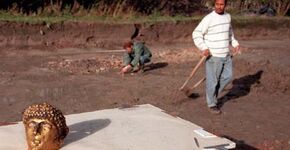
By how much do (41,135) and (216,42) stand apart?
3704 millimetres

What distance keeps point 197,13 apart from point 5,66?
9697mm

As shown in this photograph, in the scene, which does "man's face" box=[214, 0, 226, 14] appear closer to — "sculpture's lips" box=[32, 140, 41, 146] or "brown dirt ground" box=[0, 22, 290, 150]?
"brown dirt ground" box=[0, 22, 290, 150]

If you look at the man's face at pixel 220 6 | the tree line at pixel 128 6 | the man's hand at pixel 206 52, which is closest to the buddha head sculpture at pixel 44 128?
the man's hand at pixel 206 52

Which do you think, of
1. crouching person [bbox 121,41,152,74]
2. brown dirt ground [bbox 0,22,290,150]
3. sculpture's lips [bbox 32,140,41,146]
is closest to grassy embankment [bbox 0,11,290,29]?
brown dirt ground [bbox 0,22,290,150]

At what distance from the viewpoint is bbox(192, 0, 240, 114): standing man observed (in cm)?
643

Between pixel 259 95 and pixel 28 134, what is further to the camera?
pixel 259 95

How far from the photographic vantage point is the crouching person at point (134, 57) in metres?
9.11

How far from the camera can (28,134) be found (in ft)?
10.3

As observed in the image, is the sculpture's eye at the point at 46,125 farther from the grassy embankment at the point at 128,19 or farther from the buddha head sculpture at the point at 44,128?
the grassy embankment at the point at 128,19

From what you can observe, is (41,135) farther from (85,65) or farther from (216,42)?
(85,65)

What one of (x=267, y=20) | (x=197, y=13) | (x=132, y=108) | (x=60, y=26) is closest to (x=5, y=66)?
(x=60, y=26)

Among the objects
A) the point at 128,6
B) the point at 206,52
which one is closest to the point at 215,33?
the point at 206,52

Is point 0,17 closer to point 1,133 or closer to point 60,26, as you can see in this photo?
point 60,26

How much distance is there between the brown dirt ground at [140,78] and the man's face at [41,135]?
146 centimetres
